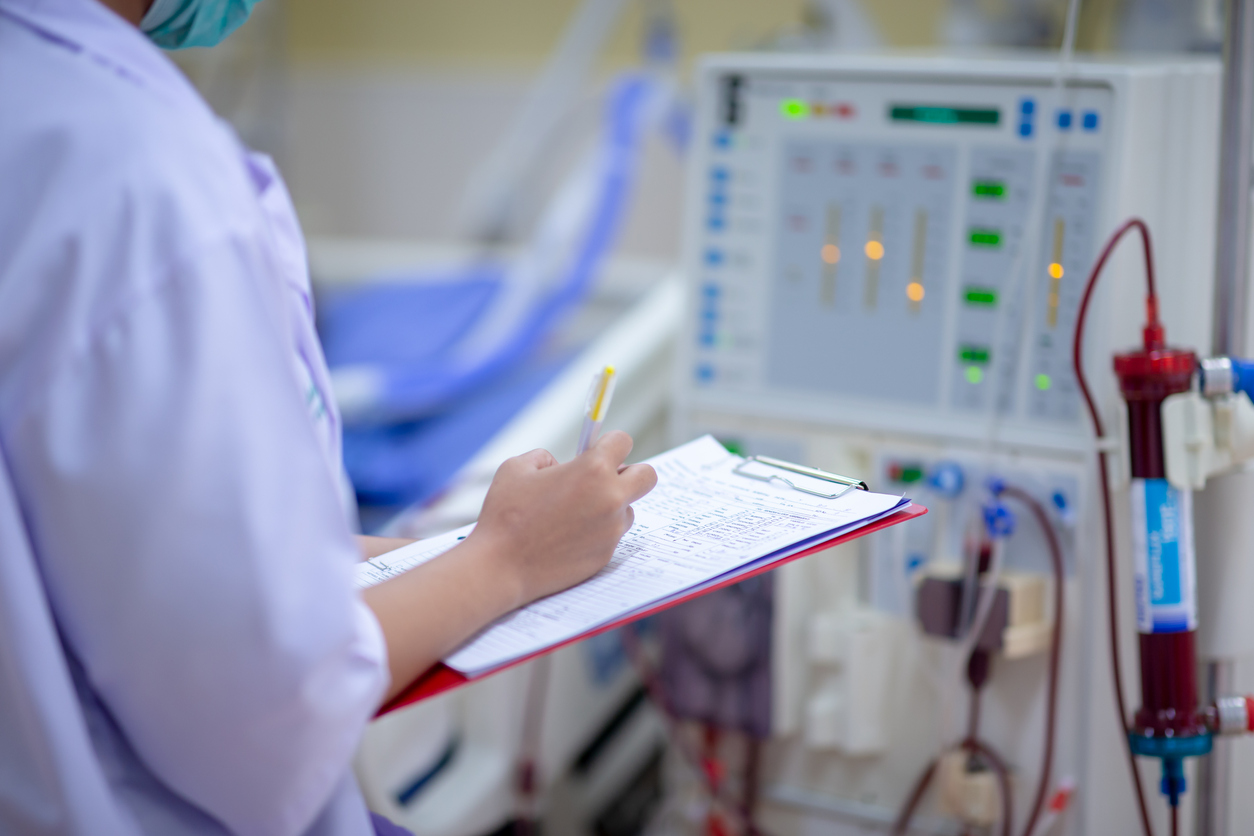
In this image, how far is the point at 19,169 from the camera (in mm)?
599

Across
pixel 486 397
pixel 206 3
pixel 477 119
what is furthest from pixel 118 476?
pixel 477 119

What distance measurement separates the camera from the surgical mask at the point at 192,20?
2.45ft

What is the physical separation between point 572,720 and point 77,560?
1.18 m

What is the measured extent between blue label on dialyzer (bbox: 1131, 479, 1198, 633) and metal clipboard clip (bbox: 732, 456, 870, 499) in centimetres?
30

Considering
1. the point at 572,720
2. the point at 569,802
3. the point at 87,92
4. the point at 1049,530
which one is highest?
the point at 87,92

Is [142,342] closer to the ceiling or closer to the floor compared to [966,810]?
closer to the ceiling

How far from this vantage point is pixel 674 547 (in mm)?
827

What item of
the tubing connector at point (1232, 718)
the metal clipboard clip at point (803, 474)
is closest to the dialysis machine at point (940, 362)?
the tubing connector at point (1232, 718)

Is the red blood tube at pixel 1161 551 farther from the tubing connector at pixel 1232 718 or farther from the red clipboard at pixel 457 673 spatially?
the red clipboard at pixel 457 673

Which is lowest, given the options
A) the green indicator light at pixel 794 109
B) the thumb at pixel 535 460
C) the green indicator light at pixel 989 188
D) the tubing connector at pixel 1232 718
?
the tubing connector at pixel 1232 718

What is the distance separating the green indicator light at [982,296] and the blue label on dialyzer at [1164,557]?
0.98 feet

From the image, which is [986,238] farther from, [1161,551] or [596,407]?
[596,407]

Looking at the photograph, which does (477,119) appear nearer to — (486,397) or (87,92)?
(486,397)

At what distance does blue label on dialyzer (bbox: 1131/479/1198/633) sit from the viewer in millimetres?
1016
